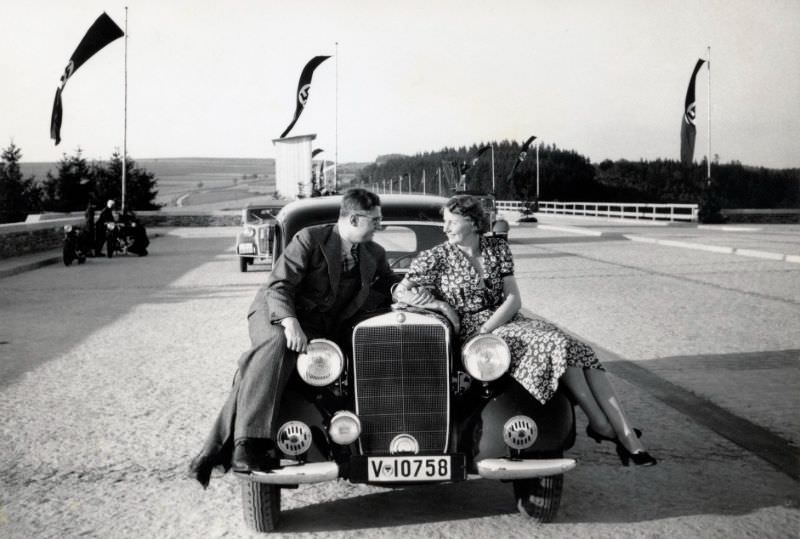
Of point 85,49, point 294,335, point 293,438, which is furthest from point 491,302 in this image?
point 85,49

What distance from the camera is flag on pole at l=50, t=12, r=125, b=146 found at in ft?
84.4

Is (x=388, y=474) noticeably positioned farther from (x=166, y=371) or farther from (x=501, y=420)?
(x=166, y=371)

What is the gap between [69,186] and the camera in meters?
68.1

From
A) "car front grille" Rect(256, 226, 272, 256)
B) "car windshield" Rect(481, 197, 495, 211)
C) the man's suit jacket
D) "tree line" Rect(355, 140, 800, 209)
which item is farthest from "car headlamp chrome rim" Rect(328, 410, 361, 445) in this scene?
"tree line" Rect(355, 140, 800, 209)

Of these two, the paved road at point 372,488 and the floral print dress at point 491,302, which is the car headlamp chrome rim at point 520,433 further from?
the paved road at point 372,488

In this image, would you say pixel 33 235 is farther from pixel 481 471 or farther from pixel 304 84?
pixel 481 471

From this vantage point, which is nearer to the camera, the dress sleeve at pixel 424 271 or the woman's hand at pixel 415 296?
the woman's hand at pixel 415 296

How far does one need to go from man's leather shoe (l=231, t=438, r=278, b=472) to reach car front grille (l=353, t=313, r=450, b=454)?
1.44 feet

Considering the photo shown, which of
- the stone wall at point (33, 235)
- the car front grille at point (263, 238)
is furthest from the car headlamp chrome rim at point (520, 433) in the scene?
the stone wall at point (33, 235)

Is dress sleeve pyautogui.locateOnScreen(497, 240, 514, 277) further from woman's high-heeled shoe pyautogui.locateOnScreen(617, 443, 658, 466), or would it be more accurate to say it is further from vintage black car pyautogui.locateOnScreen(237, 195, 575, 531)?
woman's high-heeled shoe pyautogui.locateOnScreen(617, 443, 658, 466)

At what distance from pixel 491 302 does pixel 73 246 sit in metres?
18.6

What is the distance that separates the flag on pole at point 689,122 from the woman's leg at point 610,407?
35.1 meters

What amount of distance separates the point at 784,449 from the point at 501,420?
2.21 m

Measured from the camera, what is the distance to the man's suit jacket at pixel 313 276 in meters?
4.80
